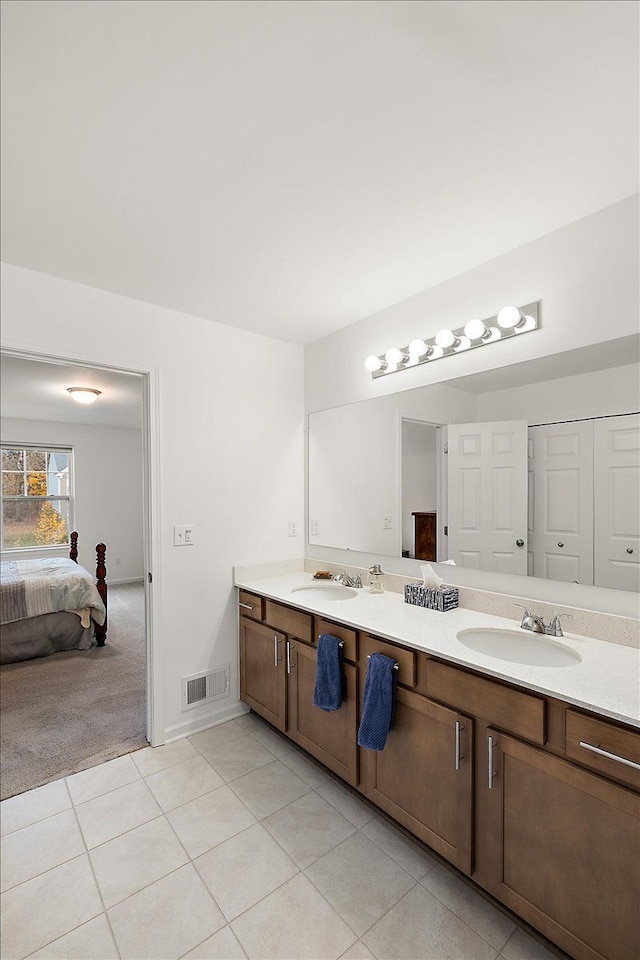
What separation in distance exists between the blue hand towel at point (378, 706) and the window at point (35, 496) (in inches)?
218

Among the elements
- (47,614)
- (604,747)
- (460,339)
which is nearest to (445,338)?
(460,339)

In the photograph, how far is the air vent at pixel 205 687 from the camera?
8.49ft

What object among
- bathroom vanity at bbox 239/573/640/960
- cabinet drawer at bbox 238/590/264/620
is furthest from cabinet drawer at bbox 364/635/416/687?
cabinet drawer at bbox 238/590/264/620

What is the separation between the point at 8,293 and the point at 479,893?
2.94 meters

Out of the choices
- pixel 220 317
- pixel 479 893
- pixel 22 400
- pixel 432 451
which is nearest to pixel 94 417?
pixel 22 400

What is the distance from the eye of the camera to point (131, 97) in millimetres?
1202

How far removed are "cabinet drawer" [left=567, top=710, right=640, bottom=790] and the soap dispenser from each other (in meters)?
1.25

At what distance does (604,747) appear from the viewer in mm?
1205

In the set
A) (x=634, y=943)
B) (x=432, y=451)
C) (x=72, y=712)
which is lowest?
(x=72, y=712)

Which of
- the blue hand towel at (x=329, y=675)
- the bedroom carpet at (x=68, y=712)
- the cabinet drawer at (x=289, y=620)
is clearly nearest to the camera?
the blue hand towel at (x=329, y=675)

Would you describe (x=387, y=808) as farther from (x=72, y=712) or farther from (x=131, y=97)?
(x=131, y=97)

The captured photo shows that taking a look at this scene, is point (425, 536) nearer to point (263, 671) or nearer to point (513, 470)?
point (513, 470)

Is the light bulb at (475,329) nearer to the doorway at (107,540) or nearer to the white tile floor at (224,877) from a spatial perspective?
the doorway at (107,540)

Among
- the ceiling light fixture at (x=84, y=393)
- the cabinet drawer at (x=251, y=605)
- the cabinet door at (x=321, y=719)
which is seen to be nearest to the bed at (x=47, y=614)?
the ceiling light fixture at (x=84, y=393)
